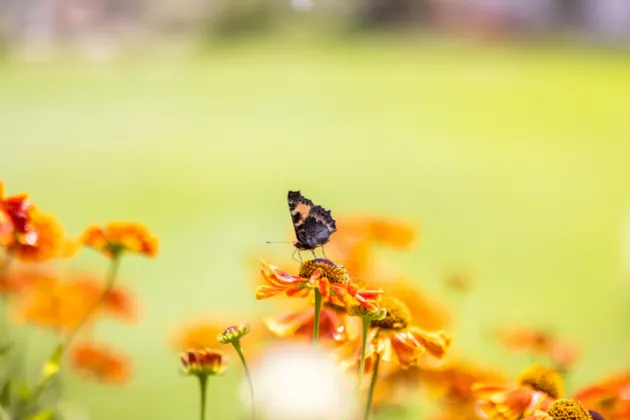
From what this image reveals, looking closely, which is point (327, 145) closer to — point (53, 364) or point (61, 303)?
point (61, 303)

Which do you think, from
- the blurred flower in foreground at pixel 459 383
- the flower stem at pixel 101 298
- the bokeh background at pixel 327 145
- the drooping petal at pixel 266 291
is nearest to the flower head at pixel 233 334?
the drooping petal at pixel 266 291

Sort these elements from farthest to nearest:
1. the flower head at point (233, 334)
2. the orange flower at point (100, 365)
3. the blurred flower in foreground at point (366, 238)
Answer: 1. the orange flower at point (100, 365)
2. the blurred flower in foreground at point (366, 238)
3. the flower head at point (233, 334)

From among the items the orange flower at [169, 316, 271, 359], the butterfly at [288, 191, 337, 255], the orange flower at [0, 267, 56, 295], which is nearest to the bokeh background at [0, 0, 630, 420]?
the orange flower at [169, 316, 271, 359]

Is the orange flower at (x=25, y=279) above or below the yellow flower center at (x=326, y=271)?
above

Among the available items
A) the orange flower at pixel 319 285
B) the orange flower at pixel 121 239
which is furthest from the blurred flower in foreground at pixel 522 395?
the orange flower at pixel 121 239

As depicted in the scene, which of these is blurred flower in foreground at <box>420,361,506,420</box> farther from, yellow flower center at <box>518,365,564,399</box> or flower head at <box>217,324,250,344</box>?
flower head at <box>217,324,250,344</box>

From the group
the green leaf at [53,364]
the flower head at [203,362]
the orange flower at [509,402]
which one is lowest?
the green leaf at [53,364]

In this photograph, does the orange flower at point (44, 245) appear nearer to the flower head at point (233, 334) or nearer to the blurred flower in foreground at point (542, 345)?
the flower head at point (233, 334)

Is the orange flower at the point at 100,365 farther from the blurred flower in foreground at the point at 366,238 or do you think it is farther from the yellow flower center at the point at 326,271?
the yellow flower center at the point at 326,271

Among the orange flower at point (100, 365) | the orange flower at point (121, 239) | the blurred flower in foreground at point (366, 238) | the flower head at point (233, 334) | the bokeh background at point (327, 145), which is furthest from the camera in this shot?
the bokeh background at point (327, 145)

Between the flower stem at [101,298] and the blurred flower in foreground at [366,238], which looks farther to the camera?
the blurred flower in foreground at [366,238]
